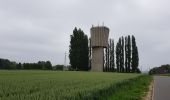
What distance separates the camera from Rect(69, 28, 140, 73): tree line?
3623 inches

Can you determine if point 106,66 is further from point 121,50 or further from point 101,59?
point 101,59

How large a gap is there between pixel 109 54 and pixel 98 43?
15334 millimetres

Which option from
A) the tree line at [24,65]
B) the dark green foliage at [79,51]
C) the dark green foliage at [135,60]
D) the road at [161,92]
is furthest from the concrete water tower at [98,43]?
the road at [161,92]

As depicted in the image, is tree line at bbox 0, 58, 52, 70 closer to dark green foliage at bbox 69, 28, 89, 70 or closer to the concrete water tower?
dark green foliage at bbox 69, 28, 89, 70

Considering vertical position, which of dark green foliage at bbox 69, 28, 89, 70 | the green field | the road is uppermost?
dark green foliage at bbox 69, 28, 89, 70

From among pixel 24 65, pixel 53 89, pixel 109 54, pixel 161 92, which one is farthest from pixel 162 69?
pixel 53 89

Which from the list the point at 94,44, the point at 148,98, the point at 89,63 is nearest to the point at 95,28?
the point at 94,44

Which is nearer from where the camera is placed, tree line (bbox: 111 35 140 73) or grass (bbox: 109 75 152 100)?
grass (bbox: 109 75 152 100)

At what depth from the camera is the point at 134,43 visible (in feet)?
323

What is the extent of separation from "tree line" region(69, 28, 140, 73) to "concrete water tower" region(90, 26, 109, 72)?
3.55 m

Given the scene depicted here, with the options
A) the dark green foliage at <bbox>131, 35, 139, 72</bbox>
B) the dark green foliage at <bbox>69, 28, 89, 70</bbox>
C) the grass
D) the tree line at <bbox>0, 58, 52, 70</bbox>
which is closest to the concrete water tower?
the dark green foliage at <bbox>69, 28, 89, 70</bbox>

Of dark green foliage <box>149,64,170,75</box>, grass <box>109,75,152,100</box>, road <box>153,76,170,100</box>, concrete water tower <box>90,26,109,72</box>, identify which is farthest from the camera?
dark green foliage <box>149,64,170,75</box>

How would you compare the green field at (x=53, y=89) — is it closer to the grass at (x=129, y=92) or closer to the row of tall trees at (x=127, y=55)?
the grass at (x=129, y=92)

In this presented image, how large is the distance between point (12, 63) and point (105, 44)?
33075 millimetres
